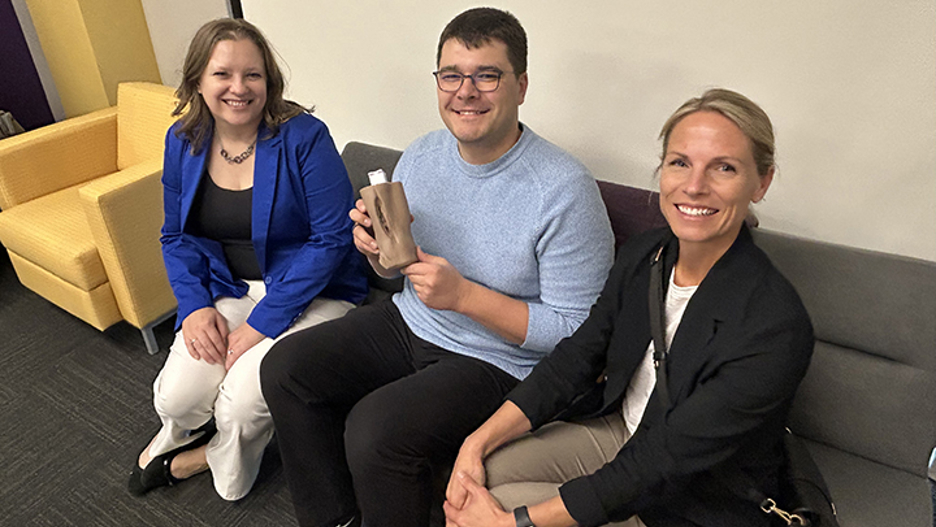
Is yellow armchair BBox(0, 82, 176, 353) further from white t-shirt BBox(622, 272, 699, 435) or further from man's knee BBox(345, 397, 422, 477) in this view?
white t-shirt BBox(622, 272, 699, 435)

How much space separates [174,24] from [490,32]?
85.0 inches

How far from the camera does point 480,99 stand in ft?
4.26

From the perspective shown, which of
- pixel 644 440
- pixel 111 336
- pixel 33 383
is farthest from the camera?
pixel 111 336

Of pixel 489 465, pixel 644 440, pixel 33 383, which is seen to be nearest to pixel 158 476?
pixel 33 383

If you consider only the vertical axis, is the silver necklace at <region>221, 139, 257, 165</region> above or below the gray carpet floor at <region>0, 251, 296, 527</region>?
above

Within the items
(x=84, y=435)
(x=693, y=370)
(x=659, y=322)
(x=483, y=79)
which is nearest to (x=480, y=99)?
(x=483, y=79)

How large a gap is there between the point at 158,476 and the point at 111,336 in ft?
2.97

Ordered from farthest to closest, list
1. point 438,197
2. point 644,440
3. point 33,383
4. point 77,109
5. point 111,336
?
point 77,109 → point 111,336 → point 33,383 → point 438,197 → point 644,440

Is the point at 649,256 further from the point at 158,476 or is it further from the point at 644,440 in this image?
the point at 158,476

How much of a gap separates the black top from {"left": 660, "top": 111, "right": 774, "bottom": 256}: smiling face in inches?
44.2

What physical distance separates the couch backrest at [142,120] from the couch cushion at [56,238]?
30 centimetres

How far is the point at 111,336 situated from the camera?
2.40 meters

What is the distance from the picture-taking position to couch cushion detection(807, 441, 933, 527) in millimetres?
1214

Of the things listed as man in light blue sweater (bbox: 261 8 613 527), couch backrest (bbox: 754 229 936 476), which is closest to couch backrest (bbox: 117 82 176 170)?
man in light blue sweater (bbox: 261 8 613 527)
